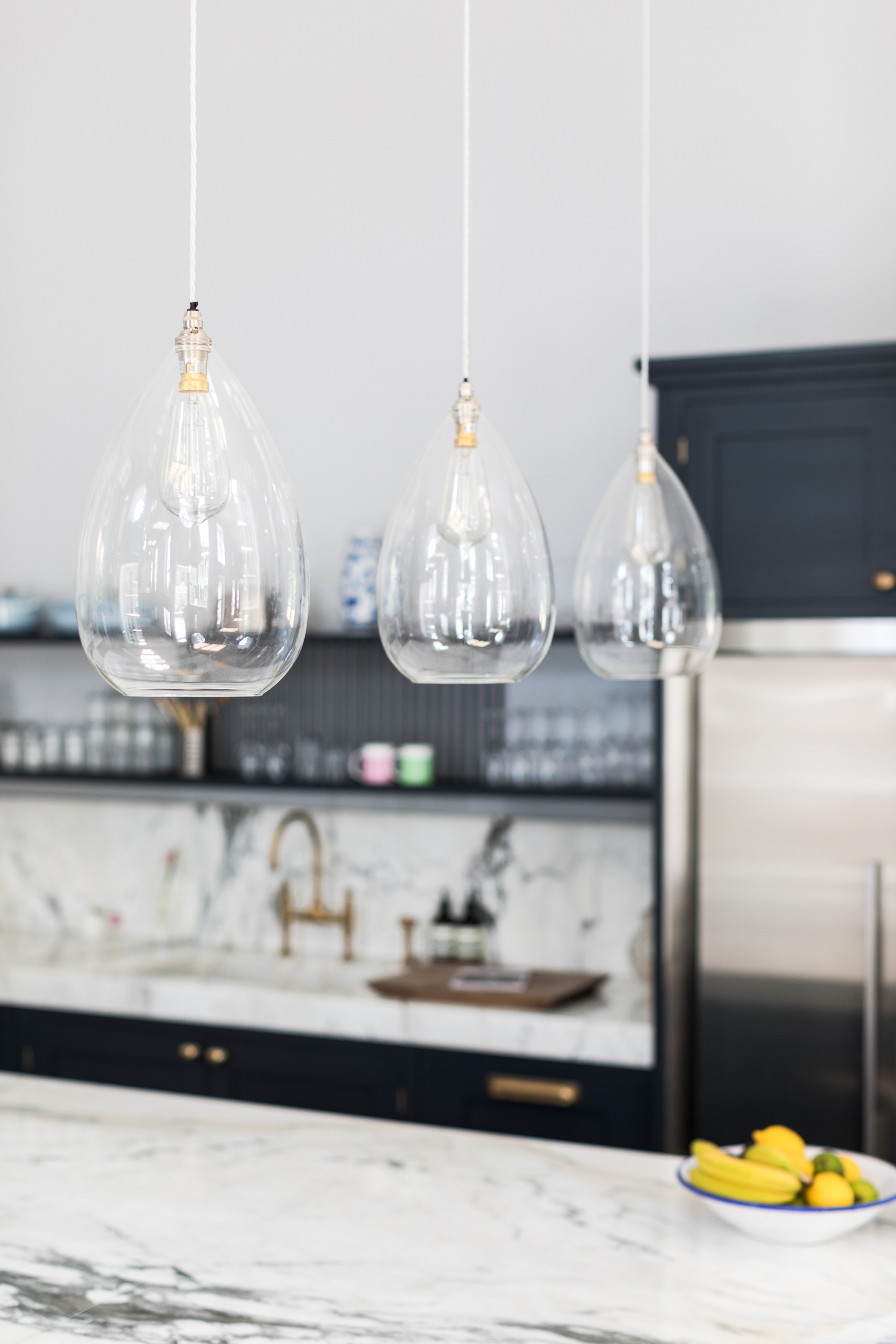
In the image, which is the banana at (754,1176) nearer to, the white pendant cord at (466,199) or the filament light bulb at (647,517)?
the filament light bulb at (647,517)

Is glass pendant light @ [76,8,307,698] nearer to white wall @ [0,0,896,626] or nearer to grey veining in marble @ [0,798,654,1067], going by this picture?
grey veining in marble @ [0,798,654,1067]

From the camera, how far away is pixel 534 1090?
10.1ft

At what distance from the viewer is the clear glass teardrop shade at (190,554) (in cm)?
90

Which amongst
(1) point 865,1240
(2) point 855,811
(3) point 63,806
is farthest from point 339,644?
(1) point 865,1240

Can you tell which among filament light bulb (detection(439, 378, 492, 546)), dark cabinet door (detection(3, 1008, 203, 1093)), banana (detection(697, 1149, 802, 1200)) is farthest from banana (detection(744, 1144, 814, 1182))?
dark cabinet door (detection(3, 1008, 203, 1093))

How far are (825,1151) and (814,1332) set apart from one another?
40 cm

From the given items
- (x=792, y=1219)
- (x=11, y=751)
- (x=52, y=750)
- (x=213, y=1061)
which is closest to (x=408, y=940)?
(x=213, y=1061)

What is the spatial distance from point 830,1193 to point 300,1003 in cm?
189

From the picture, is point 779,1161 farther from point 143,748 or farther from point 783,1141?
point 143,748

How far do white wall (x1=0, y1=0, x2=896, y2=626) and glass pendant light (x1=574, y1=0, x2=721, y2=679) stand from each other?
2085 millimetres

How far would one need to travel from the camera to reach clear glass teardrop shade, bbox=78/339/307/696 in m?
0.90

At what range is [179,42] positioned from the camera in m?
4.12

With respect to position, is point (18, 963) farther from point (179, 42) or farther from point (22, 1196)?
point (179, 42)

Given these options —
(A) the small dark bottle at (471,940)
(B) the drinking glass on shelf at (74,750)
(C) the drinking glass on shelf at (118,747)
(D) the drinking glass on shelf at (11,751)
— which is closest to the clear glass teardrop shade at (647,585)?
(A) the small dark bottle at (471,940)
